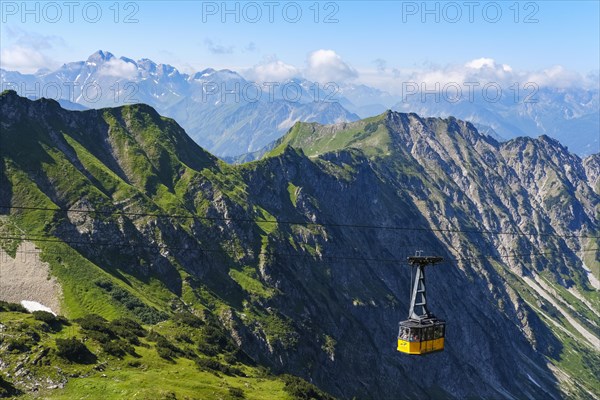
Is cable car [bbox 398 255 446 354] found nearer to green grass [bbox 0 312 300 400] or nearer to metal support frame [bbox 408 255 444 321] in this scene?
metal support frame [bbox 408 255 444 321]

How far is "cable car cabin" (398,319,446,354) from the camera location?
209ft

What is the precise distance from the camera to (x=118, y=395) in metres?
78.4

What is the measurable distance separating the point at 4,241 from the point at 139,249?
1526 inches

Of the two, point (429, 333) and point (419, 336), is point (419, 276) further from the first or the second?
point (429, 333)

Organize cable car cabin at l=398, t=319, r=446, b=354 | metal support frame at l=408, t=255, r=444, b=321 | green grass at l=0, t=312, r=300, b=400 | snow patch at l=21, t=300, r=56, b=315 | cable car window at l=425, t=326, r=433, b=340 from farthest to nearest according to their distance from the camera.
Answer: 1. snow patch at l=21, t=300, r=56, b=315
2. green grass at l=0, t=312, r=300, b=400
3. cable car window at l=425, t=326, r=433, b=340
4. cable car cabin at l=398, t=319, r=446, b=354
5. metal support frame at l=408, t=255, r=444, b=321

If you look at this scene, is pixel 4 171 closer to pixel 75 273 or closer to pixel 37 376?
pixel 75 273

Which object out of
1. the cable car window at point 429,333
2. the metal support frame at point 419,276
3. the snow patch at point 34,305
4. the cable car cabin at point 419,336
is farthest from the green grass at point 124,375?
the snow patch at point 34,305

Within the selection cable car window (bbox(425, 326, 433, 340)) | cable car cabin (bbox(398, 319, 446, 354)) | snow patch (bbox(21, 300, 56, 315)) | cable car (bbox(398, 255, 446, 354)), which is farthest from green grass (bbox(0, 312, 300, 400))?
snow patch (bbox(21, 300, 56, 315))

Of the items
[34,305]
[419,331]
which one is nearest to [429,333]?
[419,331]

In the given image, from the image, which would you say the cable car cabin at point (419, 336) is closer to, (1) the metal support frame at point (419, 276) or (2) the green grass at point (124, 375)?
(1) the metal support frame at point (419, 276)

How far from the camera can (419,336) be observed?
63.9 metres

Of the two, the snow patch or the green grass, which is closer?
the green grass

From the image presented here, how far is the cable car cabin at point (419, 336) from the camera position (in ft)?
209

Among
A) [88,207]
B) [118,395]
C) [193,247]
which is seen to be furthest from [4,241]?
[118,395]
